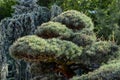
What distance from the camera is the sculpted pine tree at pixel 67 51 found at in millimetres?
4859

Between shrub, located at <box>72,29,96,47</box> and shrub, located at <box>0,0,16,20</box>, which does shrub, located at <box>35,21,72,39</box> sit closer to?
shrub, located at <box>72,29,96,47</box>

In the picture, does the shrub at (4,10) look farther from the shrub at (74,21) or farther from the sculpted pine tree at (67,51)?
the shrub at (74,21)

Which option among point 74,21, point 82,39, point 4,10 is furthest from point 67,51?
point 4,10

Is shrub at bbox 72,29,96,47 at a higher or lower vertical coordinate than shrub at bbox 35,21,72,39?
lower

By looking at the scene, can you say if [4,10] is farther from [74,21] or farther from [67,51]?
[67,51]

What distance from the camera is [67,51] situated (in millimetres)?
5145

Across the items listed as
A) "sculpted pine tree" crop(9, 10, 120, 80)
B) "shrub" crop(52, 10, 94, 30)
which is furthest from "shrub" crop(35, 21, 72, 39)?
"shrub" crop(52, 10, 94, 30)

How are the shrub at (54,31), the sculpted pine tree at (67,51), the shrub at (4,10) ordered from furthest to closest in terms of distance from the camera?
the shrub at (4,10) → the shrub at (54,31) → the sculpted pine tree at (67,51)

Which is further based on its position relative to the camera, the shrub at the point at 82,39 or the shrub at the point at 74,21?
the shrub at the point at 74,21

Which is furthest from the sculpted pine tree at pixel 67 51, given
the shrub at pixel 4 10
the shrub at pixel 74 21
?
the shrub at pixel 4 10

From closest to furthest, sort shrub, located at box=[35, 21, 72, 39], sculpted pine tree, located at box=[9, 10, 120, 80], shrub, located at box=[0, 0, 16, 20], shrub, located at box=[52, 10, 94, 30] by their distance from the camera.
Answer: sculpted pine tree, located at box=[9, 10, 120, 80], shrub, located at box=[35, 21, 72, 39], shrub, located at box=[52, 10, 94, 30], shrub, located at box=[0, 0, 16, 20]

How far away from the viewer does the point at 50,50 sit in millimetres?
4930

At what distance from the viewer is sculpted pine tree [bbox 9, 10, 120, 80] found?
15.9ft

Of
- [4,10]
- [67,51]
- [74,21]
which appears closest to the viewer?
[67,51]
